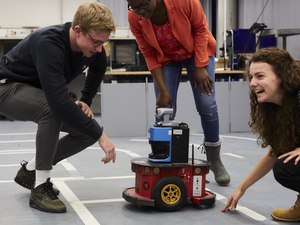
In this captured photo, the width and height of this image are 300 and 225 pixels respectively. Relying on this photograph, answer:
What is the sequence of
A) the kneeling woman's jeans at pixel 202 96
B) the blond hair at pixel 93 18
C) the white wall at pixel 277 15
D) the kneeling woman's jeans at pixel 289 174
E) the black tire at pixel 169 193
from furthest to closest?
the white wall at pixel 277 15 → the kneeling woman's jeans at pixel 202 96 → the black tire at pixel 169 193 → the blond hair at pixel 93 18 → the kneeling woman's jeans at pixel 289 174

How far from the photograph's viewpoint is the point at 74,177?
225 cm

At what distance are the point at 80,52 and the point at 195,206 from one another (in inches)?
35.7

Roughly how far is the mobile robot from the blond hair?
0.47 metres

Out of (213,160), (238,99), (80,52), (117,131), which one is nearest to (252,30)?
(238,99)

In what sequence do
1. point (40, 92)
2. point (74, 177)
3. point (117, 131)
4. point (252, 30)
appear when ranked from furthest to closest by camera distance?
point (252, 30) < point (117, 131) < point (74, 177) < point (40, 92)

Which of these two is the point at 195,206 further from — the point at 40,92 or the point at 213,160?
the point at 40,92

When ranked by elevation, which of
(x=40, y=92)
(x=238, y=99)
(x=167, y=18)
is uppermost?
(x=167, y=18)

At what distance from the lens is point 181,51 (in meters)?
2.00

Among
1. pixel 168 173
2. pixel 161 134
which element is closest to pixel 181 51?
pixel 161 134

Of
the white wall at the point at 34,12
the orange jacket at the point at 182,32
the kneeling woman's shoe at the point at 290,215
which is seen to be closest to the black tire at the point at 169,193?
the kneeling woman's shoe at the point at 290,215

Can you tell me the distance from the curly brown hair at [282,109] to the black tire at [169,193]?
42 centimetres

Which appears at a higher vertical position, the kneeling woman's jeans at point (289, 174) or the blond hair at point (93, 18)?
the blond hair at point (93, 18)

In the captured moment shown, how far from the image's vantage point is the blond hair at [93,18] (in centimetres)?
145

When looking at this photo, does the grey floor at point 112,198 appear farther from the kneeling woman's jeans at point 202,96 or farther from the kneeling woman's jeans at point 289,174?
the kneeling woman's jeans at point 202,96
